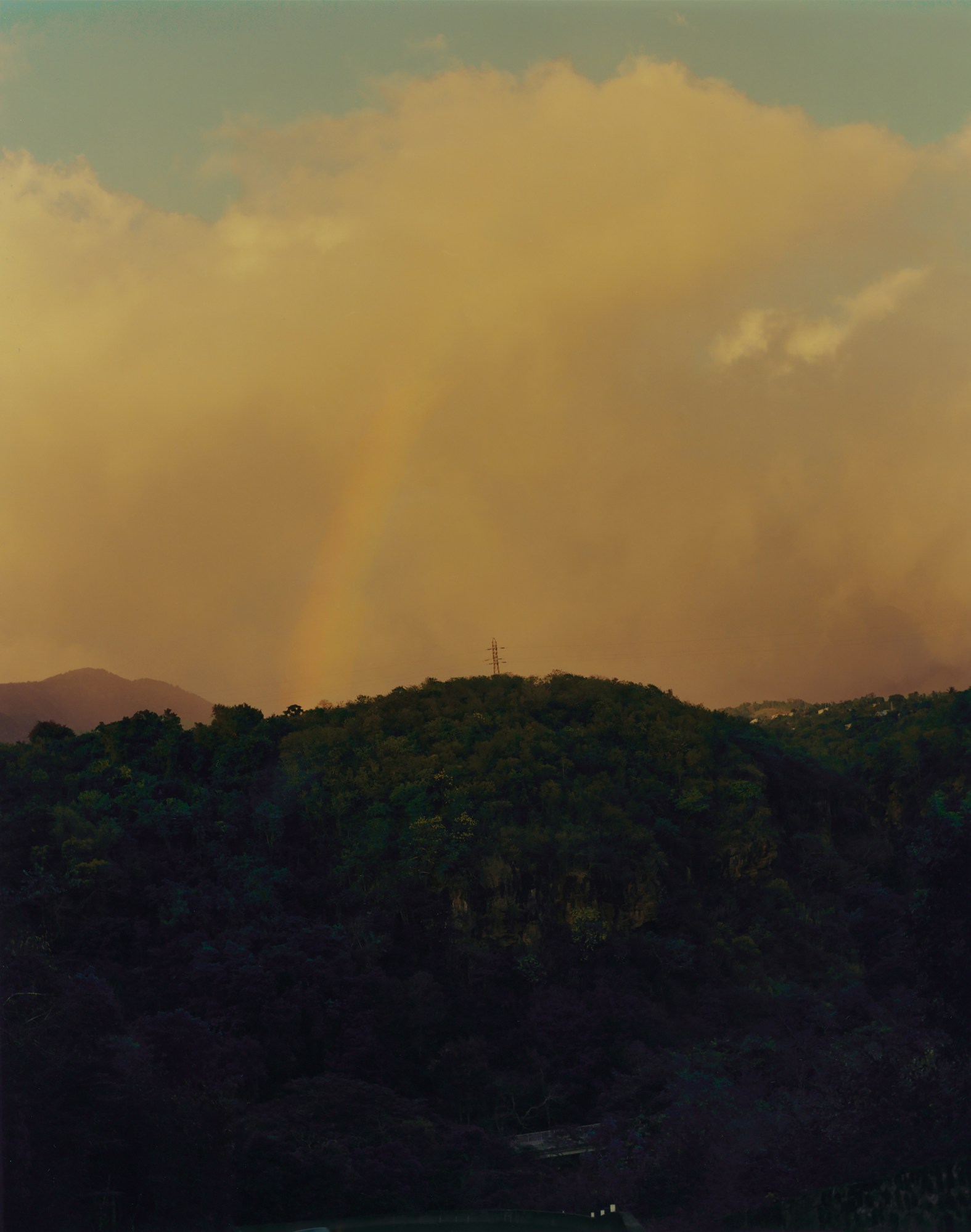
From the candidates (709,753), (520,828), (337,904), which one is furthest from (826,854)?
(337,904)

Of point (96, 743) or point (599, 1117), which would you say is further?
point (96, 743)

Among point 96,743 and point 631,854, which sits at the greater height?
point 96,743

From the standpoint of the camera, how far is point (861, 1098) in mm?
26703

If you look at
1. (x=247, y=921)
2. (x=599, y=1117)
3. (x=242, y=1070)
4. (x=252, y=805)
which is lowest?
(x=599, y=1117)

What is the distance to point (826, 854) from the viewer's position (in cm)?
6488

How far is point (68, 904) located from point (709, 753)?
1136 inches

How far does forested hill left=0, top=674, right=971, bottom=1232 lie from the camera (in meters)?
28.3

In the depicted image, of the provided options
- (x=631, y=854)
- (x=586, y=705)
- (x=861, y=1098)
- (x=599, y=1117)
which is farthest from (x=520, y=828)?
(x=861, y=1098)

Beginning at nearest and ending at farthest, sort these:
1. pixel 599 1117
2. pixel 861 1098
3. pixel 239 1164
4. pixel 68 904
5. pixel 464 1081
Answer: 1. pixel 861 1098
2. pixel 239 1164
3. pixel 599 1117
4. pixel 464 1081
5. pixel 68 904

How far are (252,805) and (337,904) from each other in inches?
Answer: 261

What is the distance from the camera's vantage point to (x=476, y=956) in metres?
53.5

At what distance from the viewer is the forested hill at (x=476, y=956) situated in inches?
1114

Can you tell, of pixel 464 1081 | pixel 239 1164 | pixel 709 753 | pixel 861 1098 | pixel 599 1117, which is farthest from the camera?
pixel 709 753

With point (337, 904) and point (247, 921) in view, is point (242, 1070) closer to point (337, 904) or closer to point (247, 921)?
point (247, 921)
